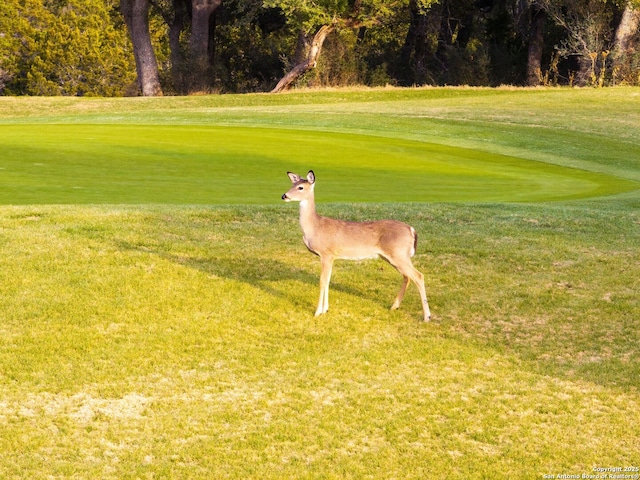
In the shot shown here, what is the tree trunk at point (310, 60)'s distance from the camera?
47625mm

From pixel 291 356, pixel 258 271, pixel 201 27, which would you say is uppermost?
pixel 201 27

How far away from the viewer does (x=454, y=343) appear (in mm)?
8688

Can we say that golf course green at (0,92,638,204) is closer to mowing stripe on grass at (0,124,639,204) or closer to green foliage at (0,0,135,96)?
mowing stripe on grass at (0,124,639,204)

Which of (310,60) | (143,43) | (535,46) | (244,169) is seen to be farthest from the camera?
(535,46)

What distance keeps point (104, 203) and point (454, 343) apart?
699 cm

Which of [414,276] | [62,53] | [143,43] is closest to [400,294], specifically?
[414,276]

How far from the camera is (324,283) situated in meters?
8.98

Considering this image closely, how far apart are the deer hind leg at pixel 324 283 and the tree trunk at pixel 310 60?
39129 millimetres

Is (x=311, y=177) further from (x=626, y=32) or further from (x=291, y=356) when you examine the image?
(x=626, y=32)

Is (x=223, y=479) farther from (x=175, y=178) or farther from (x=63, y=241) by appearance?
(x=175, y=178)

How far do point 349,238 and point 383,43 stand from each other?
5280cm

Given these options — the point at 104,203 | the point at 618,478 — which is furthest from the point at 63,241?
the point at 618,478

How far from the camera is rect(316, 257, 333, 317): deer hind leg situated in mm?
8961

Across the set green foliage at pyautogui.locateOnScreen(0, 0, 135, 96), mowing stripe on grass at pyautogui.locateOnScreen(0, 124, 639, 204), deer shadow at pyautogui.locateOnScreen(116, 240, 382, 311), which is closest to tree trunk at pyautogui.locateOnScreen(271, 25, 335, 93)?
mowing stripe on grass at pyautogui.locateOnScreen(0, 124, 639, 204)
